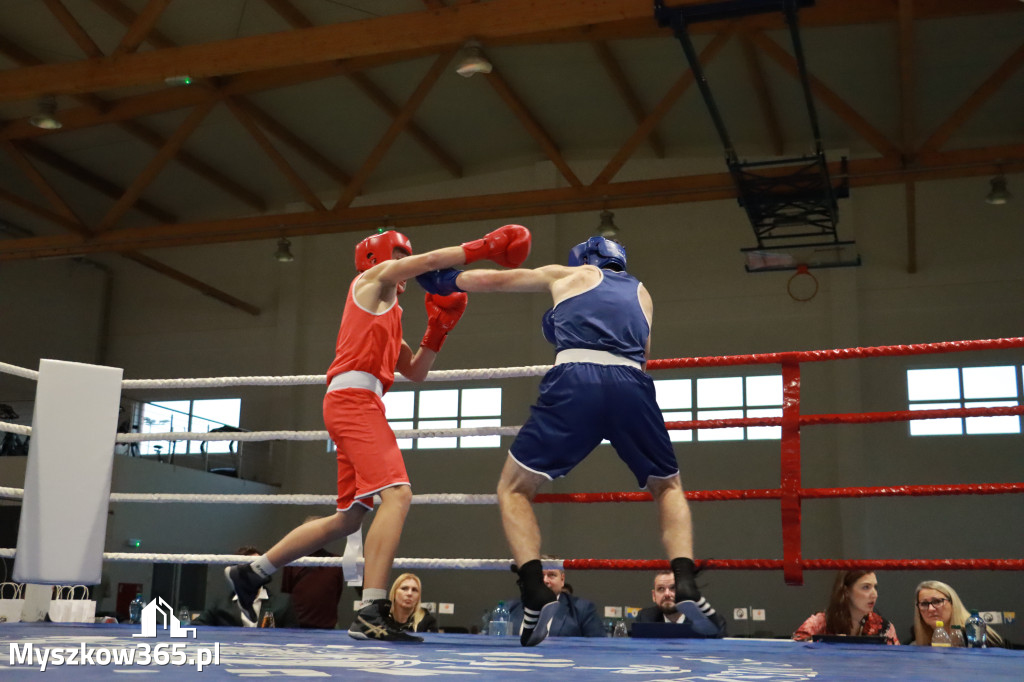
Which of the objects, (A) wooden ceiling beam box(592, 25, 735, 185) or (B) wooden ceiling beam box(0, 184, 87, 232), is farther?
(B) wooden ceiling beam box(0, 184, 87, 232)

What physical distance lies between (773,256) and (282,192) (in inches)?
267

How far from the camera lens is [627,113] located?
10.9 metres

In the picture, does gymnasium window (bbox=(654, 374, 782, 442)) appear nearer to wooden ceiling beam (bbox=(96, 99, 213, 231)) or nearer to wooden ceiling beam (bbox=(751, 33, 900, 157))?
wooden ceiling beam (bbox=(751, 33, 900, 157))

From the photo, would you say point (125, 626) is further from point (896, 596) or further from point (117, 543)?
point (896, 596)

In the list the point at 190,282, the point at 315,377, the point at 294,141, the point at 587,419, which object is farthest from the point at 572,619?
the point at 190,282

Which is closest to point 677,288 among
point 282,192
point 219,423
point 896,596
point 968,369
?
point 968,369

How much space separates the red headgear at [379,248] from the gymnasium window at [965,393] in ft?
28.8

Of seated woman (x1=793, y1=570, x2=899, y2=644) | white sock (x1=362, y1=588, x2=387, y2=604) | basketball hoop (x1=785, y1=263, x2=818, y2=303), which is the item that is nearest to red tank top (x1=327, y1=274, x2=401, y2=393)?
white sock (x1=362, y1=588, x2=387, y2=604)

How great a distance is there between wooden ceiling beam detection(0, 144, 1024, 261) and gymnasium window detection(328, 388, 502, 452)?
293 cm

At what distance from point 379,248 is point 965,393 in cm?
929

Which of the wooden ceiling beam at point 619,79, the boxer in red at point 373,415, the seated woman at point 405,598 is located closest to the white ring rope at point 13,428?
the boxer in red at point 373,415

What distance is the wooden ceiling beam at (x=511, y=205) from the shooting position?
8.58 meters

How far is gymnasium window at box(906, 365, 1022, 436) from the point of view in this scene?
34.5 feet

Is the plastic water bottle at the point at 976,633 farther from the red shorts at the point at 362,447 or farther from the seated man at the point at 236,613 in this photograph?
the seated man at the point at 236,613
